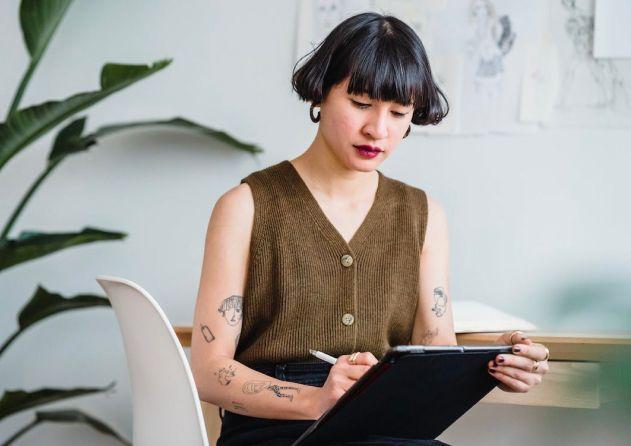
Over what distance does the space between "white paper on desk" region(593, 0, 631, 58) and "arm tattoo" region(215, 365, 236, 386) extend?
112 centimetres

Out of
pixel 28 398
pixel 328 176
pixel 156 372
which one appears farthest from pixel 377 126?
pixel 28 398

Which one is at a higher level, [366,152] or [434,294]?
[366,152]

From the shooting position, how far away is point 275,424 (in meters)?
1.07

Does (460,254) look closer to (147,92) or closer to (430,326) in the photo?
(430,326)

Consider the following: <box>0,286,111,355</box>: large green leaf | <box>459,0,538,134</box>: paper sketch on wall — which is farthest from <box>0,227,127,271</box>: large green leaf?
<box>459,0,538,134</box>: paper sketch on wall

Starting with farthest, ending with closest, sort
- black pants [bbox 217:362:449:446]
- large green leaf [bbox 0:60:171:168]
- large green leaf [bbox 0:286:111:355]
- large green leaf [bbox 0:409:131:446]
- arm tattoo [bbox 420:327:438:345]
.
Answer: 1. large green leaf [bbox 0:409:131:446]
2. large green leaf [bbox 0:286:111:355]
3. large green leaf [bbox 0:60:171:168]
4. arm tattoo [bbox 420:327:438:345]
5. black pants [bbox 217:362:449:446]

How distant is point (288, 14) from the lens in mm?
1955

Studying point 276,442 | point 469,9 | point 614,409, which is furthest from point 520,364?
point 469,9

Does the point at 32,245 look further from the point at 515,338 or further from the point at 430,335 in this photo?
the point at 515,338

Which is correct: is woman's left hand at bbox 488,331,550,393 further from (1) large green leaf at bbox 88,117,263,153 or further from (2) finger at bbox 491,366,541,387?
(1) large green leaf at bbox 88,117,263,153

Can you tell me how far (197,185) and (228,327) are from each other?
0.91 meters

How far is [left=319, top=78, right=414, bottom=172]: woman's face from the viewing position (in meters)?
1.11

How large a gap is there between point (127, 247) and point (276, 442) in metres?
1.11

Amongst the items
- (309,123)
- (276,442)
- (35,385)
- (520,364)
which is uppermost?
(309,123)
